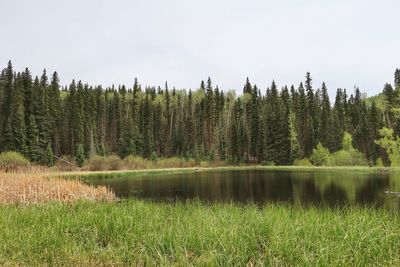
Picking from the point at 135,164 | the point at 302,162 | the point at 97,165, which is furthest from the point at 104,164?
the point at 302,162

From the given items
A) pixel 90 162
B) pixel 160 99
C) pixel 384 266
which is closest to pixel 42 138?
pixel 90 162

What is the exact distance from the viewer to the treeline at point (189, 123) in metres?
84.6

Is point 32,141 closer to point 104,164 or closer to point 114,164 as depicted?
point 104,164

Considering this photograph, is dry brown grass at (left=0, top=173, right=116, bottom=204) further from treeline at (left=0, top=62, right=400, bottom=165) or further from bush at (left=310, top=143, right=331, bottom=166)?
bush at (left=310, top=143, right=331, bottom=166)

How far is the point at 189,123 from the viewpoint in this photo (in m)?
117

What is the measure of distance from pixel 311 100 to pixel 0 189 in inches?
3971

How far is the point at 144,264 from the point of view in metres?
8.70

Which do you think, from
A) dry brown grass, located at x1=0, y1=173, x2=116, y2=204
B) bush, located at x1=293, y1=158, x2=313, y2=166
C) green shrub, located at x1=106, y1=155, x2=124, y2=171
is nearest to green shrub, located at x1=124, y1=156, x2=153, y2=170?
green shrub, located at x1=106, y1=155, x2=124, y2=171

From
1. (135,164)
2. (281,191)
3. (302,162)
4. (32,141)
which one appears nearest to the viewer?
(281,191)

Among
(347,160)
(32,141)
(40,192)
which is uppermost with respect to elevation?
(32,141)

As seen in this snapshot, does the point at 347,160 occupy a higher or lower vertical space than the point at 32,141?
lower

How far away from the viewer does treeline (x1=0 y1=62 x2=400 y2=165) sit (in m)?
84.6

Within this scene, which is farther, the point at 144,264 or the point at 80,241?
the point at 80,241

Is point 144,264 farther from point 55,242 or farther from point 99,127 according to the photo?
point 99,127
